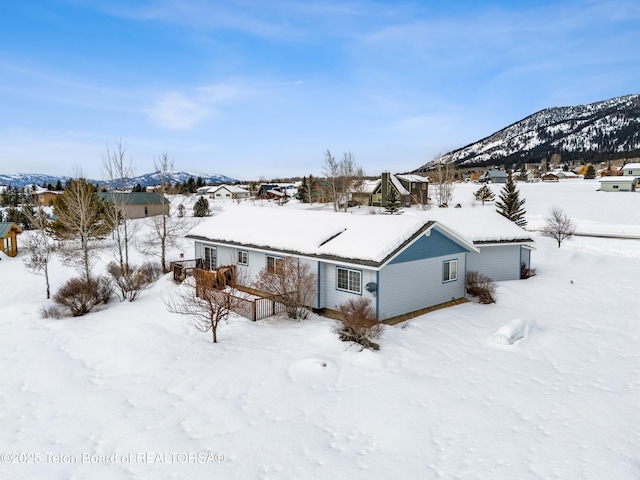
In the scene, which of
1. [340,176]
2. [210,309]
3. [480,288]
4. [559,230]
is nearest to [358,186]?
[340,176]

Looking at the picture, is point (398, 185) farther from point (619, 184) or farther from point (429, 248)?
point (429, 248)

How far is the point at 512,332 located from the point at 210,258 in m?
15.9

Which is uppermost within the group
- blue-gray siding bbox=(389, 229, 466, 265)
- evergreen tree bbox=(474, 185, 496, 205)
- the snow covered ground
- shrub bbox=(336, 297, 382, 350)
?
evergreen tree bbox=(474, 185, 496, 205)

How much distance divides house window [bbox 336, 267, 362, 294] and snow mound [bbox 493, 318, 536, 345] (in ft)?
16.6

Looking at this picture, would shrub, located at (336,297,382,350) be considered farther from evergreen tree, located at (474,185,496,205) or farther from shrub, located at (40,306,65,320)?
Result: evergreen tree, located at (474,185,496,205)

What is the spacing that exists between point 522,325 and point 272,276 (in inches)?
372

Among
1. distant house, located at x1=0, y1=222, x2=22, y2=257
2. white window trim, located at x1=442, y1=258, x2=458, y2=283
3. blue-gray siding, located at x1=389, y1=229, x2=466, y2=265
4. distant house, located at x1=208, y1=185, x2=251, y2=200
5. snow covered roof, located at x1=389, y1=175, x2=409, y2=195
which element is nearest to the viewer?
blue-gray siding, located at x1=389, y1=229, x2=466, y2=265

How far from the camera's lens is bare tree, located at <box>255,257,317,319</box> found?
15578 millimetres

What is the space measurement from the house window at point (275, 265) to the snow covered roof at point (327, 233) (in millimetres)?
574

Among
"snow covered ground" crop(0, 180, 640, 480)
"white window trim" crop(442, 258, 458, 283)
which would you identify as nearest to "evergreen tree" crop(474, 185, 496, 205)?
"white window trim" crop(442, 258, 458, 283)

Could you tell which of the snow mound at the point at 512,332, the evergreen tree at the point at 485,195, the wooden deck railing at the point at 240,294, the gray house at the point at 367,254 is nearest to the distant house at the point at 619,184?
the evergreen tree at the point at 485,195

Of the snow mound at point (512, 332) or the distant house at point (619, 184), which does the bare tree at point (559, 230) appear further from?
the distant house at point (619, 184)

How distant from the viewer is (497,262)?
2277 cm

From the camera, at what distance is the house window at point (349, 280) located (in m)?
15.5
